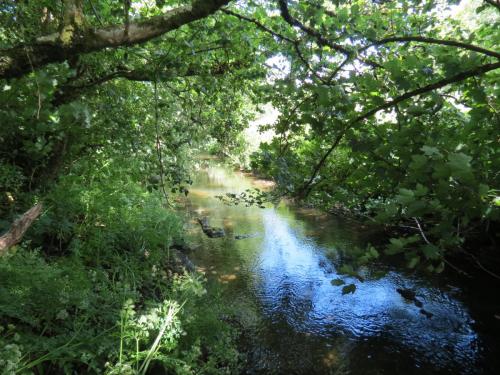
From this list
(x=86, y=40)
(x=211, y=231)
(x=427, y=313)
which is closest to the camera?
(x=86, y=40)

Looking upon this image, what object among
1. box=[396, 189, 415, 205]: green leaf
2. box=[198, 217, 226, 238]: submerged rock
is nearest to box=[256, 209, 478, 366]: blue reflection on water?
box=[198, 217, 226, 238]: submerged rock

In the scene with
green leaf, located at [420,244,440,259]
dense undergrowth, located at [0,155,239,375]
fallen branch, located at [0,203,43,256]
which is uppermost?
green leaf, located at [420,244,440,259]

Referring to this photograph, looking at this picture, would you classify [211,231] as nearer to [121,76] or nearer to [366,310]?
[366,310]

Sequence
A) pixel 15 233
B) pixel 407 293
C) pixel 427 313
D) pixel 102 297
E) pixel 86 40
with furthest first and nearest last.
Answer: pixel 407 293 → pixel 427 313 → pixel 102 297 → pixel 15 233 → pixel 86 40

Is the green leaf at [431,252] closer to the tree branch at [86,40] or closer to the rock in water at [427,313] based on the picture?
the tree branch at [86,40]

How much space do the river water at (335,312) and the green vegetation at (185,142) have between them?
1.00 meters

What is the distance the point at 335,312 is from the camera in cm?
561

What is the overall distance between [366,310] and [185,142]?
4.34 meters

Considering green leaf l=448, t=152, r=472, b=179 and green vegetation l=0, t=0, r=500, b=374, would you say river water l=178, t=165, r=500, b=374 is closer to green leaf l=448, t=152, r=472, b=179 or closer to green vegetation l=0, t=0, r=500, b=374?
green vegetation l=0, t=0, r=500, b=374

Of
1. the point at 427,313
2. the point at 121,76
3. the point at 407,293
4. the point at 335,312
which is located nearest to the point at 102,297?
the point at 121,76

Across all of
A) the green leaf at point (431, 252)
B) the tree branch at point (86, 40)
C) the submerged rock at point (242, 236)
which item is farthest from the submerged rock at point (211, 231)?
the green leaf at point (431, 252)

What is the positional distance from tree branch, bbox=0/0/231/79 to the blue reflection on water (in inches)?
156

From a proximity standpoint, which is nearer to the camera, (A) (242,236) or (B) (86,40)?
(B) (86,40)

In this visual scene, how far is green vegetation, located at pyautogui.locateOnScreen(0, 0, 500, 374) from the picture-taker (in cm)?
161
